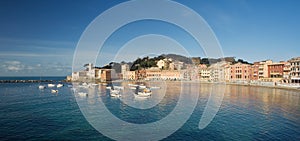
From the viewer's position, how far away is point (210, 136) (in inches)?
460

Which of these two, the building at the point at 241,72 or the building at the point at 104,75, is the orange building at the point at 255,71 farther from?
the building at the point at 104,75

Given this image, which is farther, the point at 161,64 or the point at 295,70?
the point at 161,64

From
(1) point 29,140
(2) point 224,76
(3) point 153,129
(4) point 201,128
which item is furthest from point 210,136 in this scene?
(2) point 224,76

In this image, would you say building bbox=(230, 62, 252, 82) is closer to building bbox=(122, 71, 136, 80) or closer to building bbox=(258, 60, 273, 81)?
building bbox=(258, 60, 273, 81)

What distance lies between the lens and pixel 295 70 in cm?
4312

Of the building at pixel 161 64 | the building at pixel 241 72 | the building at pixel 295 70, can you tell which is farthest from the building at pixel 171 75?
the building at pixel 295 70

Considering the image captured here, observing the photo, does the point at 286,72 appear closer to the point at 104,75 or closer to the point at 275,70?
the point at 275,70

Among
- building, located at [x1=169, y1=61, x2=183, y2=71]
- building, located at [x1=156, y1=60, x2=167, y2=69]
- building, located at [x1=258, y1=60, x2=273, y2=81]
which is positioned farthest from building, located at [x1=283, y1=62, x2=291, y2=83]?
building, located at [x1=156, y1=60, x2=167, y2=69]

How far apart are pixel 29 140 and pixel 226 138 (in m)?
9.36

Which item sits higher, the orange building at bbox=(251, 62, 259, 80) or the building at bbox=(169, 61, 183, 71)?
the building at bbox=(169, 61, 183, 71)

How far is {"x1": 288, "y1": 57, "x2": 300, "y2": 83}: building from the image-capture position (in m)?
42.6

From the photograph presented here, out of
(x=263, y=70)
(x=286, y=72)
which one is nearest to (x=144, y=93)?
(x=286, y=72)

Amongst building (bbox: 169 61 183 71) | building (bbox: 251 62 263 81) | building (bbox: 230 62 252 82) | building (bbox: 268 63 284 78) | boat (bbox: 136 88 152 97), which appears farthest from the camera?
building (bbox: 169 61 183 71)

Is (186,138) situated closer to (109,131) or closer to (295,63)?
(109,131)
